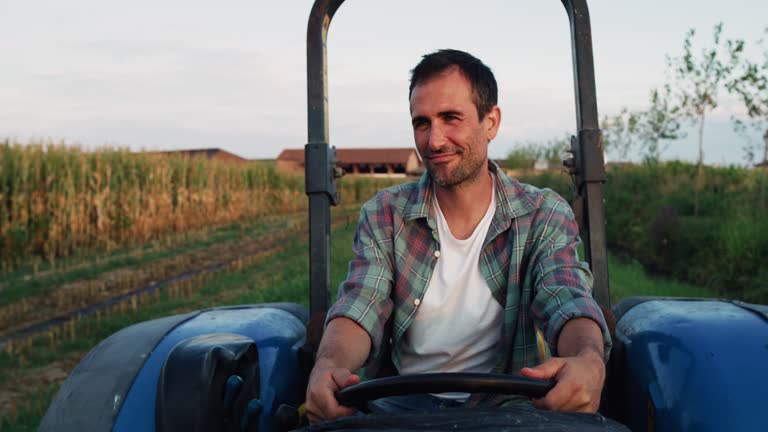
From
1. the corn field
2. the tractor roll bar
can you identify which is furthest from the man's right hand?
the corn field

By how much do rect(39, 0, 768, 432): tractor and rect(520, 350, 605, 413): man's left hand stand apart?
32 mm

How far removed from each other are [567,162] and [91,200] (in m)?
11.2

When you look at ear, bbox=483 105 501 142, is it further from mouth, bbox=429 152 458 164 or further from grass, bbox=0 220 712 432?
grass, bbox=0 220 712 432

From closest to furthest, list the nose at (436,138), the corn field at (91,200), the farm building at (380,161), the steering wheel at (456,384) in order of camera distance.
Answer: the steering wheel at (456,384) → the nose at (436,138) → the corn field at (91,200) → the farm building at (380,161)

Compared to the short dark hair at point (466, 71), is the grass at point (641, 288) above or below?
below

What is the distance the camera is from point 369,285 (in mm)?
2051

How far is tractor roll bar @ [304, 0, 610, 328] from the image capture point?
2143mm

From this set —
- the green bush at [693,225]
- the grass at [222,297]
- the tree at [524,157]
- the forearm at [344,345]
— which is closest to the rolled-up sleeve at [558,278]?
the forearm at [344,345]

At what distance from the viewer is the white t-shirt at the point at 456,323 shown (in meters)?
2.02

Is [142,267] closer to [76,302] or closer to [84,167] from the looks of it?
[76,302]

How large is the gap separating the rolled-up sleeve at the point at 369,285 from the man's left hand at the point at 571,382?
599mm

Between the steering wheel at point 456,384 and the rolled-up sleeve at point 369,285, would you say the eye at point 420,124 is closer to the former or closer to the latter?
the rolled-up sleeve at point 369,285

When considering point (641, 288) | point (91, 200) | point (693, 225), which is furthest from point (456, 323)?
point (91, 200)

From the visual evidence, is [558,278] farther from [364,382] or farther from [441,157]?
[364,382]
